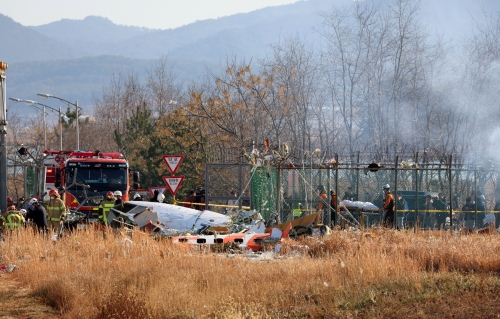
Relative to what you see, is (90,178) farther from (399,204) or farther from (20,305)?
(20,305)

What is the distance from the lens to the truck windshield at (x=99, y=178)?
2409cm

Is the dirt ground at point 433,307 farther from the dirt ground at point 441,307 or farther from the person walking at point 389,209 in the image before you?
the person walking at point 389,209

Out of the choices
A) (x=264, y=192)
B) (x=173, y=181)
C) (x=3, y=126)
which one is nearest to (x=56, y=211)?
(x=3, y=126)

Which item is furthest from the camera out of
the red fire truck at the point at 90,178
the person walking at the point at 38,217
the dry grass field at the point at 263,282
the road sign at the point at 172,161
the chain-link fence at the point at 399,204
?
the red fire truck at the point at 90,178

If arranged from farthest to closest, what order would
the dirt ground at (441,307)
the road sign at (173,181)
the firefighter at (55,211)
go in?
the road sign at (173,181), the firefighter at (55,211), the dirt ground at (441,307)

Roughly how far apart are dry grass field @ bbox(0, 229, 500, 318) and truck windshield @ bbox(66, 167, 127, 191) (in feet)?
32.3

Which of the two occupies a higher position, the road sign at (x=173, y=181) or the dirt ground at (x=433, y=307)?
the road sign at (x=173, y=181)

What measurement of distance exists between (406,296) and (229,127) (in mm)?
26915

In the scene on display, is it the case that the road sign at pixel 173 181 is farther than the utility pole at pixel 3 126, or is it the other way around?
the road sign at pixel 173 181

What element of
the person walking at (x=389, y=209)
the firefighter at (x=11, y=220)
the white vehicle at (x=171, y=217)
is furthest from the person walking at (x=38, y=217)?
the person walking at (x=389, y=209)

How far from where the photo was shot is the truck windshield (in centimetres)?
2409

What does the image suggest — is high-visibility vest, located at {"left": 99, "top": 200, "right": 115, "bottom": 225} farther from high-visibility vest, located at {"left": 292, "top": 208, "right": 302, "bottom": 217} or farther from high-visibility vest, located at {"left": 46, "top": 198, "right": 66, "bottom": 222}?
high-visibility vest, located at {"left": 292, "top": 208, "right": 302, "bottom": 217}

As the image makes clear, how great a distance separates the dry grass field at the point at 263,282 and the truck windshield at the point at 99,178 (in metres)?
9.83

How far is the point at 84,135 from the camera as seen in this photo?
197ft
